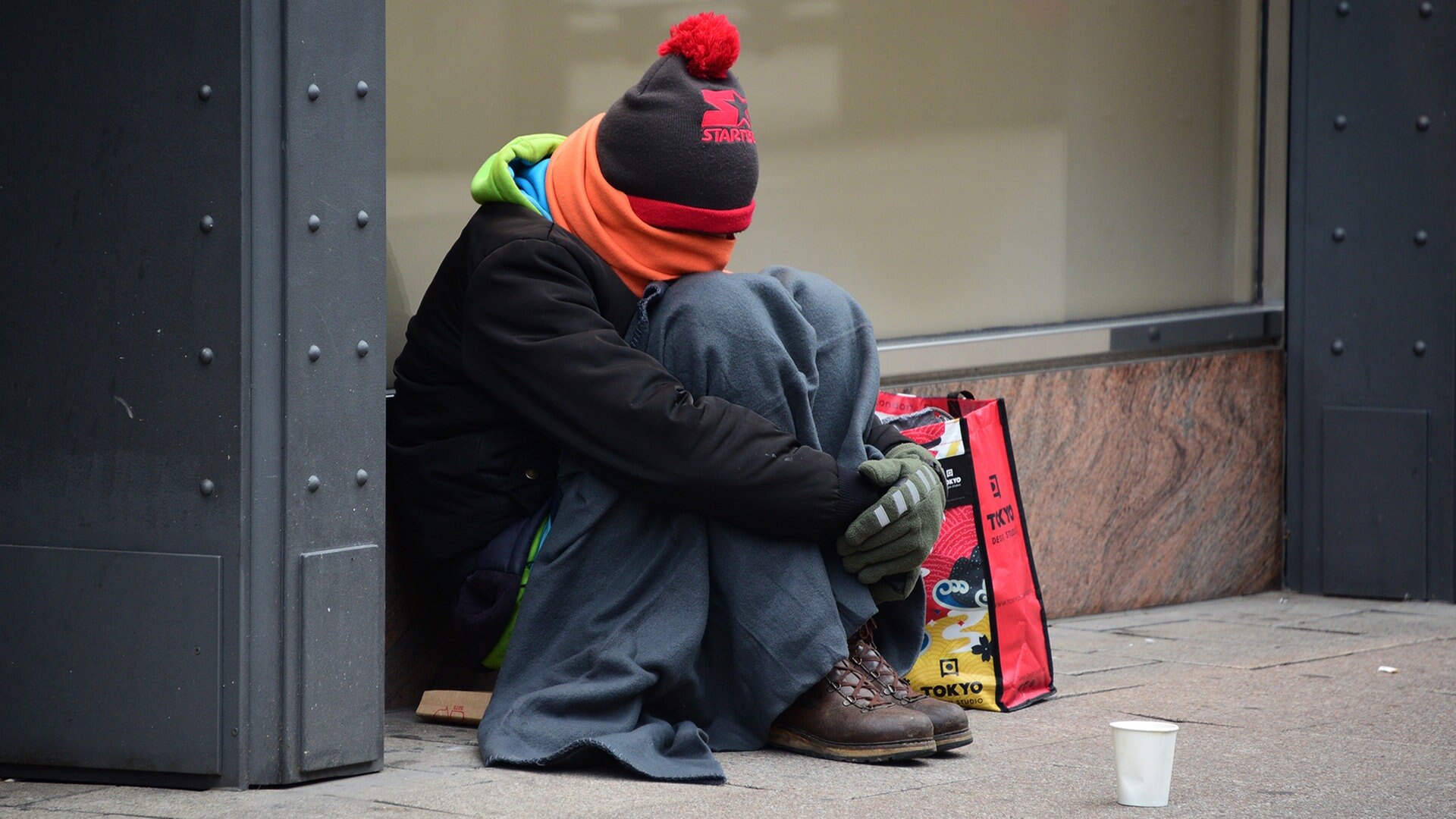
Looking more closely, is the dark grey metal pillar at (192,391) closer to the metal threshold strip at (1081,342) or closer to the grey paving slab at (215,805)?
the grey paving slab at (215,805)

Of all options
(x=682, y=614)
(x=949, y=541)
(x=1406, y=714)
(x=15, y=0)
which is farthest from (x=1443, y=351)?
(x=15, y=0)

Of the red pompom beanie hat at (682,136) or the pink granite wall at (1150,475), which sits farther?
the pink granite wall at (1150,475)

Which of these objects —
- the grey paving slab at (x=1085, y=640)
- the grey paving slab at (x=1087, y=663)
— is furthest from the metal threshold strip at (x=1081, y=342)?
the grey paving slab at (x=1087, y=663)

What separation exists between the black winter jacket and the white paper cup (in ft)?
2.19

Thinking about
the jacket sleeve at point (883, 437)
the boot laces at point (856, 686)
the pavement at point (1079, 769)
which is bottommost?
the pavement at point (1079, 769)

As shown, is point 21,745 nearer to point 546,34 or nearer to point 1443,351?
point 546,34

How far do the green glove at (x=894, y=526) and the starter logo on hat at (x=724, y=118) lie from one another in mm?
679

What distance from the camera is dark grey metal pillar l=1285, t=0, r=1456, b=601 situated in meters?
5.41

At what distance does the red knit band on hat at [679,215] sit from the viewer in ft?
11.7

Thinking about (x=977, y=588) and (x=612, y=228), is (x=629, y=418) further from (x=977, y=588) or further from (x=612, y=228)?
(x=977, y=588)

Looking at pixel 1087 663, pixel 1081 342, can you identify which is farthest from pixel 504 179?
pixel 1081 342

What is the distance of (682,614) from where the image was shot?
344cm

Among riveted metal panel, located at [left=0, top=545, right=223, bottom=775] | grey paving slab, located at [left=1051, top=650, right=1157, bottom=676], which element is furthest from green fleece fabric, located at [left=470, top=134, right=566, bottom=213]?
grey paving slab, located at [left=1051, top=650, right=1157, bottom=676]

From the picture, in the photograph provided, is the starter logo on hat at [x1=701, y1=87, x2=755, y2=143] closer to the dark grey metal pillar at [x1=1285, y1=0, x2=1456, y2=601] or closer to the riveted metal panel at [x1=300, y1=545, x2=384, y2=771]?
the riveted metal panel at [x1=300, y1=545, x2=384, y2=771]
